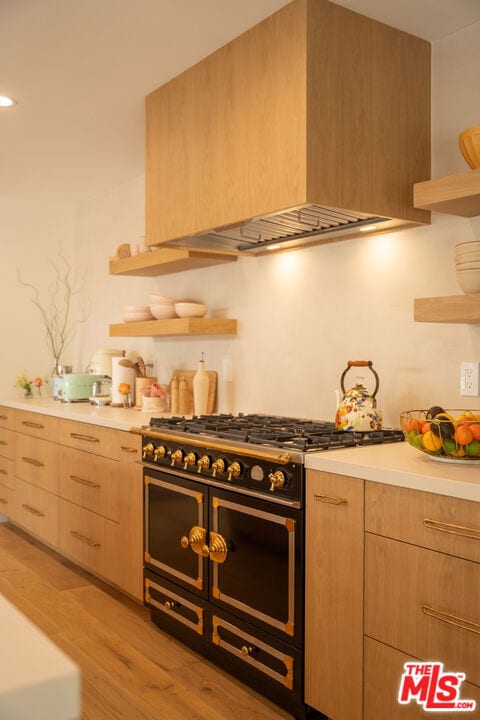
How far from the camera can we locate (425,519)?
5.88 ft

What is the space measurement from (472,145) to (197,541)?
1755 mm

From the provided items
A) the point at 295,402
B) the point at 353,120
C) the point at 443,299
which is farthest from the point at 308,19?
the point at 295,402

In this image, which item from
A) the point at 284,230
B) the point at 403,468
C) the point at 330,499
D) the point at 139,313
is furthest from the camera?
the point at 139,313

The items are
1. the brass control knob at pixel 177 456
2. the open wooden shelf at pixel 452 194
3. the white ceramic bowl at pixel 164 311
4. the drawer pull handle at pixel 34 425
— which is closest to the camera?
the open wooden shelf at pixel 452 194

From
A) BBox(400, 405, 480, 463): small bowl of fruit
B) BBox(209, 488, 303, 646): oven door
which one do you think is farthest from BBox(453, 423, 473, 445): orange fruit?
BBox(209, 488, 303, 646): oven door

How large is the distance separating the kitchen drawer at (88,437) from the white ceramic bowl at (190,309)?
0.77 meters

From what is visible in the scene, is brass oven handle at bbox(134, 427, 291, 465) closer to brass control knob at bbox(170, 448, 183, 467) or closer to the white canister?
brass control knob at bbox(170, 448, 183, 467)

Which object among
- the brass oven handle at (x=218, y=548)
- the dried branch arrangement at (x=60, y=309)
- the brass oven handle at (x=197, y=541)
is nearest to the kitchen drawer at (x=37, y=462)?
the dried branch arrangement at (x=60, y=309)

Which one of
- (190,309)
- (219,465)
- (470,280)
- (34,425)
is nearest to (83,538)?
(34,425)

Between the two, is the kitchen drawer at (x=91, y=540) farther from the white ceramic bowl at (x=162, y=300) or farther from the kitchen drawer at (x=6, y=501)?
the white ceramic bowl at (x=162, y=300)

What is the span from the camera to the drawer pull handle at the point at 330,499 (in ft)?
6.68

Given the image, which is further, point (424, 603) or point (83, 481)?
point (83, 481)

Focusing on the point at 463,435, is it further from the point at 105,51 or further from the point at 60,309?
the point at 60,309

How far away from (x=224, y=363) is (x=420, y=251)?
54.7 inches
